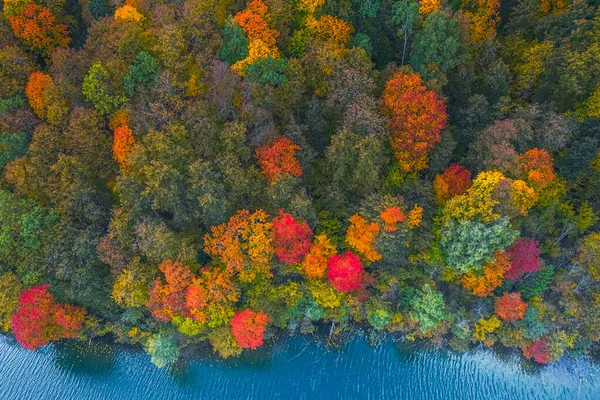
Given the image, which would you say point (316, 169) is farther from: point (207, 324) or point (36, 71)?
point (36, 71)

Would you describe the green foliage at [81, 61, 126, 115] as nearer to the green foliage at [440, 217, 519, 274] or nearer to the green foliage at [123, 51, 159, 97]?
the green foliage at [123, 51, 159, 97]

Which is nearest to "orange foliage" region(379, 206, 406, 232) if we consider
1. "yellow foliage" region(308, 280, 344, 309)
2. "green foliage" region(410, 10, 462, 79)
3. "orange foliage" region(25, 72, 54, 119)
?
"yellow foliage" region(308, 280, 344, 309)

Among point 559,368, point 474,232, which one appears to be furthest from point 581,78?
point 559,368

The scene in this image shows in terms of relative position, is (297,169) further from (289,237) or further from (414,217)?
(414,217)

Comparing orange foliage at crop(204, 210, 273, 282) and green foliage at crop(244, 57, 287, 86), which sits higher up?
green foliage at crop(244, 57, 287, 86)

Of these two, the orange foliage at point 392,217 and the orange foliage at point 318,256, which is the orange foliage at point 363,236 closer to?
the orange foliage at point 392,217

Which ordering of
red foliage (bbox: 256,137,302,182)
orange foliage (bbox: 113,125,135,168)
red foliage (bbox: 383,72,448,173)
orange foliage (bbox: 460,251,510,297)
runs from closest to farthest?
orange foliage (bbox: 113,125,135,168)
red foliage (bbox: 383,72,448,173)
red foliage (bbox: 256,137,302,182)
orange foliage (bbox: 460,251,510,297)

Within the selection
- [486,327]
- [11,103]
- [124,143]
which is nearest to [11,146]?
[11,103]

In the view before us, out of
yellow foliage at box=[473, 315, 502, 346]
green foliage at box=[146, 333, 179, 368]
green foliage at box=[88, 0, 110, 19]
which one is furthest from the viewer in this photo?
green foliage at box=[88, 0, 110, 19]
